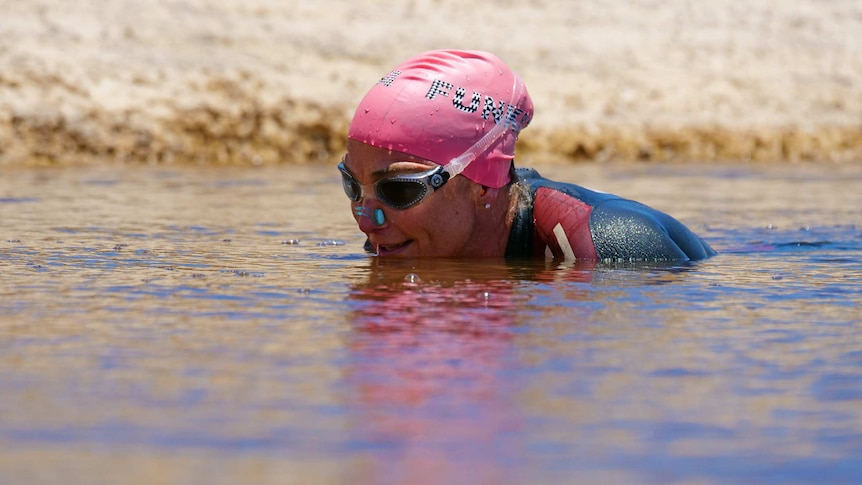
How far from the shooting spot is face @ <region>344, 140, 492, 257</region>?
5.00 metres

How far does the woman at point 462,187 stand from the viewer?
5.02 metres

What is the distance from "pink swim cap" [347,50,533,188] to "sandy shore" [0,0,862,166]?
7.30 metres

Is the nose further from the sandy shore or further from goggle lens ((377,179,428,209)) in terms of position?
the sandy shore

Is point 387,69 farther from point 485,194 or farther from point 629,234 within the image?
point 629,234

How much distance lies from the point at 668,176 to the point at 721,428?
9.07m

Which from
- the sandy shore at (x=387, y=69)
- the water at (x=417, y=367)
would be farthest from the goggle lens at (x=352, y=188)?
the sandy shore at (x=387, y=69)

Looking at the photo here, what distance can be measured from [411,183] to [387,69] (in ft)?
28.2

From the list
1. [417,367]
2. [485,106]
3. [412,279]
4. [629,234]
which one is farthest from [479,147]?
[417,367]

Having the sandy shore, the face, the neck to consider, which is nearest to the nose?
the face

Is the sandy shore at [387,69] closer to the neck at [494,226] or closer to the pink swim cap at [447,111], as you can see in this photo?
the pink swim cap at [447,111]

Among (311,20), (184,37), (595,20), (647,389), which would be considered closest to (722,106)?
(595,20)

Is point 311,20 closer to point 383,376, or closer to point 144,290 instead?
point 144,290

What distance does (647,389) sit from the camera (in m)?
2.88

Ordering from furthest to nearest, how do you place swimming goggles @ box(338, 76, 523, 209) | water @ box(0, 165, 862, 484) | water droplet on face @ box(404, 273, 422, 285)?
swimming goggles @ box(338, 76, 523, 209), water droplet on face @ box(404, 273, 422, 285), water @ box(0, 165, 862, 484)
